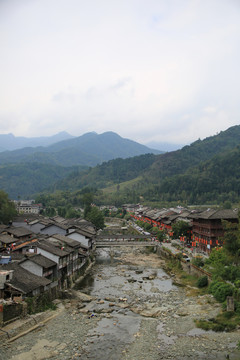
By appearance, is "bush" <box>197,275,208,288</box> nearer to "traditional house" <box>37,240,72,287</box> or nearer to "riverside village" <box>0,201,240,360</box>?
"riverside village" <box>0,201,240,360</box>

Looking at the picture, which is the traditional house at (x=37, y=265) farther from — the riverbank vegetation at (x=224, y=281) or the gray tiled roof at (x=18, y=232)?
the gray tiled roof at (x=18, y=232)

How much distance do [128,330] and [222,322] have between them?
26.0 ft

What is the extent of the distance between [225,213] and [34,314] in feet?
124

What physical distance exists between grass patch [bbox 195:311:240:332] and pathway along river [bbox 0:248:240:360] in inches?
30.0

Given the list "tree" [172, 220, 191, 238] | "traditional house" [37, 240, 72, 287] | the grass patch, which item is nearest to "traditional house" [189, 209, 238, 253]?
"tree" [172, 220, 191, 238]

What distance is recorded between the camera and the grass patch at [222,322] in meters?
26.5

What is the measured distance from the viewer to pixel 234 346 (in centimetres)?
2355

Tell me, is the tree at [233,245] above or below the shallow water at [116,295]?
above

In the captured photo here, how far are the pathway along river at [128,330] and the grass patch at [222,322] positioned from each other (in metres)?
0.76

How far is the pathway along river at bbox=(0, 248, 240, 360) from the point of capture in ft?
74.5

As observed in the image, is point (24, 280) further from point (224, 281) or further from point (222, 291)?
point (224, 281)

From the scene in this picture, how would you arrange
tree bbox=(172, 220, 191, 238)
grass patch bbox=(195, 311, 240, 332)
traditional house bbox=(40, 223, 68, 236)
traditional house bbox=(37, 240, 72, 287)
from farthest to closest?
1. tree bbox=(172, 220, 191, 238)
2. traditional house bbox=(40, 223, 68, 236)
3. traditional house bbox=(37, 240, 72, 287)
4. grass patch bbox=(195, 311, 240, 332)

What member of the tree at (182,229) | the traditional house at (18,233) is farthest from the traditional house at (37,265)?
the tree at (182,229)

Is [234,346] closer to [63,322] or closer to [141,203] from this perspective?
[63,322]
